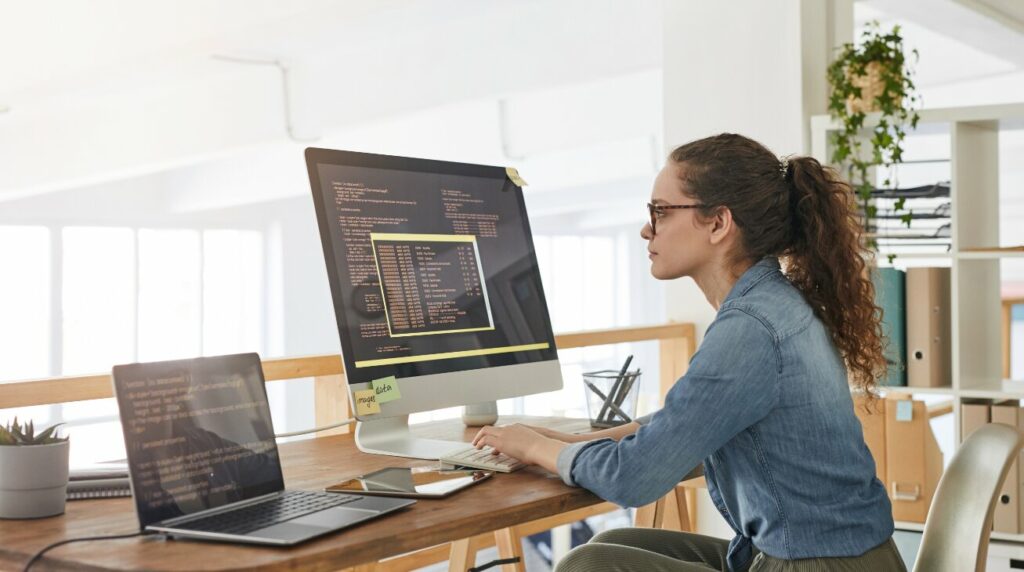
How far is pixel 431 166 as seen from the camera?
1.94 meters

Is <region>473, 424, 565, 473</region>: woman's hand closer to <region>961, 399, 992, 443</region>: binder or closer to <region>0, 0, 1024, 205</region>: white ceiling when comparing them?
<region>961, 399, 992, 443</region>: binder

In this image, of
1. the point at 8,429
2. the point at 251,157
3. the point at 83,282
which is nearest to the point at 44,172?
the point at 251,157

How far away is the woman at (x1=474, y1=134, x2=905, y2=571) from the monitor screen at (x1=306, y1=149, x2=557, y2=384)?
0.86 ft

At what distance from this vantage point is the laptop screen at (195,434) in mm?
1283

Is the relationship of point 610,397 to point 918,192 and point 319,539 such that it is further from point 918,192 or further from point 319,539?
point 918,192

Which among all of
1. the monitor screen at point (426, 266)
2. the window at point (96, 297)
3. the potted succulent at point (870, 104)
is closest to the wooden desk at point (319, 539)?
the monitor screen at point (426, 266)

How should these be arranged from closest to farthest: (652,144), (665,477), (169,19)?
(665,477)
(169,19)
(652,144)

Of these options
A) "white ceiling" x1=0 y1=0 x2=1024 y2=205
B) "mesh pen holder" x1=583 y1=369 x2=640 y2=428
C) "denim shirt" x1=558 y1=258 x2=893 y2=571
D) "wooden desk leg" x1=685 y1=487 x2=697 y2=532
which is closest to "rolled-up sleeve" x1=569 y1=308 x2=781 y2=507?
"denim shirt" x1=558 y1=258 x2=893 y2=571

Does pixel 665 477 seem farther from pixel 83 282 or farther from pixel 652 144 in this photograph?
pixel 83 282

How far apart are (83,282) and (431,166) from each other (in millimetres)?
8789

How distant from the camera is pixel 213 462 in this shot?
1.37 m

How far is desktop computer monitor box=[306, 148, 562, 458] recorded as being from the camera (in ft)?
5.81

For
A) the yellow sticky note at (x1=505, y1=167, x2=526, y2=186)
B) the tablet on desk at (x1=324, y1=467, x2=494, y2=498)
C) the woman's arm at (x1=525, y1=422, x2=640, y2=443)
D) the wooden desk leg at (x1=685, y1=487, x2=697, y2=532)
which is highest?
the yellow sticky note at (x1=505, y1=167, x2=526, y2=186)

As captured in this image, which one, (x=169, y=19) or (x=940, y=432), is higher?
(x=169, y=19)
